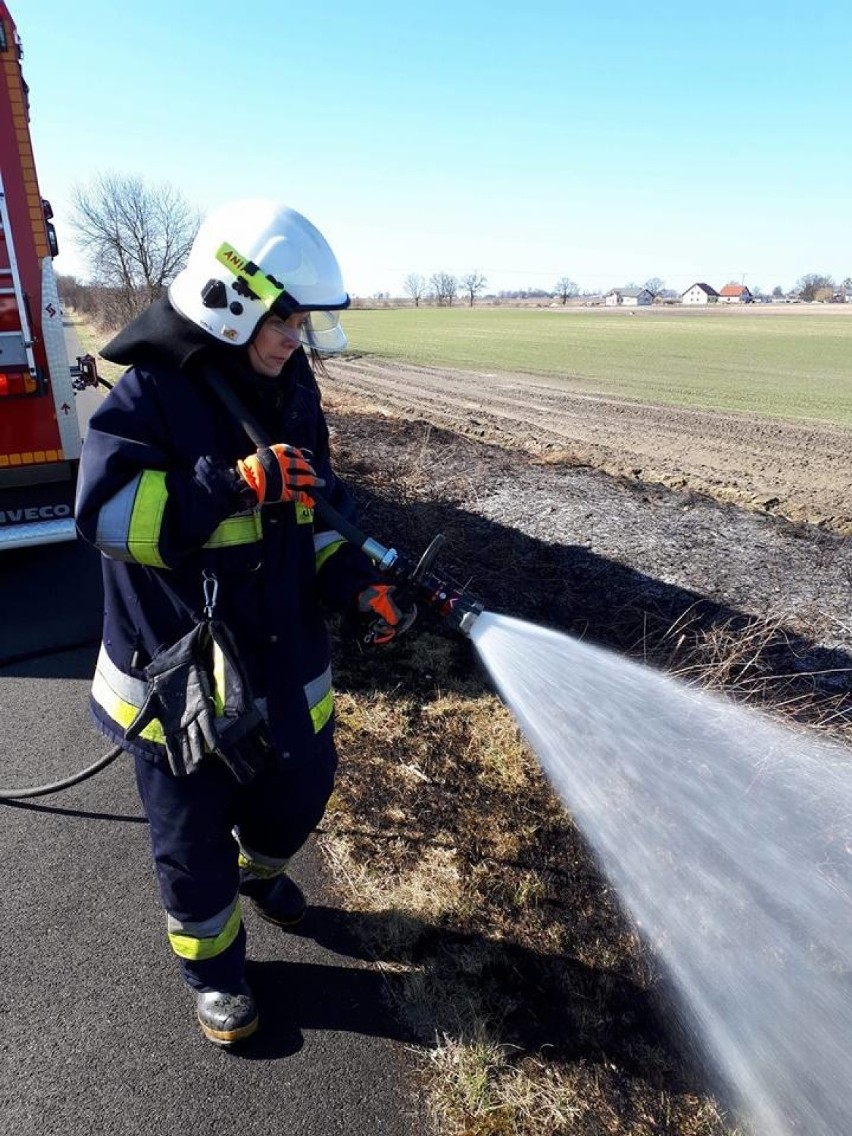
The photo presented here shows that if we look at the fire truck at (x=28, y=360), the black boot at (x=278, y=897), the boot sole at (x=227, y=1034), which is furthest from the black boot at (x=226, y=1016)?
the fire truck at (x=28, y=360)

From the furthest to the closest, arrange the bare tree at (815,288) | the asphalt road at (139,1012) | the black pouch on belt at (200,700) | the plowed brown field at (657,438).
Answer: the bare tree at (815,288), the plowed brown field at (657,438), the asphalt road at (139,1012), the black pouch on belt at (200,700)

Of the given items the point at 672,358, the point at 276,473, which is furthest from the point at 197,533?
the point at 672,358

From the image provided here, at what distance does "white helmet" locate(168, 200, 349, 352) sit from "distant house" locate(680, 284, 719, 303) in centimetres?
15045

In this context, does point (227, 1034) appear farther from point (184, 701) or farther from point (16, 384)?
point (16, 384)

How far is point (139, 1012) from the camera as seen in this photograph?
2.43 meters

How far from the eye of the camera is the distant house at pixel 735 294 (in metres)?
132

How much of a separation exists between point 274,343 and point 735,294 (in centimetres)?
14953

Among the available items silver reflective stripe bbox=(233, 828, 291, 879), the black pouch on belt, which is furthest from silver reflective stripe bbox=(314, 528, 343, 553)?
silver reflective stripe bbox=(233, 828, 291, 879)

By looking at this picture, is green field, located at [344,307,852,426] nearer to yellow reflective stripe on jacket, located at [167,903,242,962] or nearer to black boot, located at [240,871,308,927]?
black boot, located at [240,871,308,927]

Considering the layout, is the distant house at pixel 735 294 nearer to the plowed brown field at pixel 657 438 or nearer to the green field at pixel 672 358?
the green field at pixel 672 358

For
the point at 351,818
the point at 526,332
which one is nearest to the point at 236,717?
the point at 351,818

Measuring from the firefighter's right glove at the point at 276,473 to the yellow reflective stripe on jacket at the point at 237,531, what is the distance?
13 centimetres

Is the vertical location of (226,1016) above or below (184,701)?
below

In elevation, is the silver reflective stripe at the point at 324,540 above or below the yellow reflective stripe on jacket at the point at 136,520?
below
